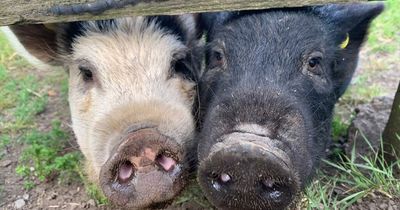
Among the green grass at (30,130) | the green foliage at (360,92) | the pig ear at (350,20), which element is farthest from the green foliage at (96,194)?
the green foliage at (360,92)

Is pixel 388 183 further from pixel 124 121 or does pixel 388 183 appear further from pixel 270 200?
pixel 124 121

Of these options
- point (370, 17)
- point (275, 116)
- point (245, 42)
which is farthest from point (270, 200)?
point (370, 17)

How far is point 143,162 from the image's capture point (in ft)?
10.2

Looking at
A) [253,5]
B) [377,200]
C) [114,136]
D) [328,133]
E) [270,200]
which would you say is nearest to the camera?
[270,200]

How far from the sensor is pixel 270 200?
2.85 m

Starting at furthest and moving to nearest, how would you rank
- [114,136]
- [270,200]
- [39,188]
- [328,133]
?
[39,188] → [328,133] → [114,136] → [270,200]

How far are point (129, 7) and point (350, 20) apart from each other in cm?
185

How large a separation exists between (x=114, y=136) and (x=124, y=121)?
0.35 ft

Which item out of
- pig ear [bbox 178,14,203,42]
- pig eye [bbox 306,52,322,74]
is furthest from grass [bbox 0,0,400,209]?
pig ear [bbox 178,14,203,42]

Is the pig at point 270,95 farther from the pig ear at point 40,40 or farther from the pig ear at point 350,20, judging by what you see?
the pig ear at point 40,40

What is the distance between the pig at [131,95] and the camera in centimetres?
315

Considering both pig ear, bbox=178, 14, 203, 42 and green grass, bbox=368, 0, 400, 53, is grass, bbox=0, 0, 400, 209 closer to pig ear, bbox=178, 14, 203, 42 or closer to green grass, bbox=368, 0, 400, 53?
green grass, bbox=368, 0, 400, 53

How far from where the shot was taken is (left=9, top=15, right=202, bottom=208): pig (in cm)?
315

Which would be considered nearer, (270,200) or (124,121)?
(270,200)
